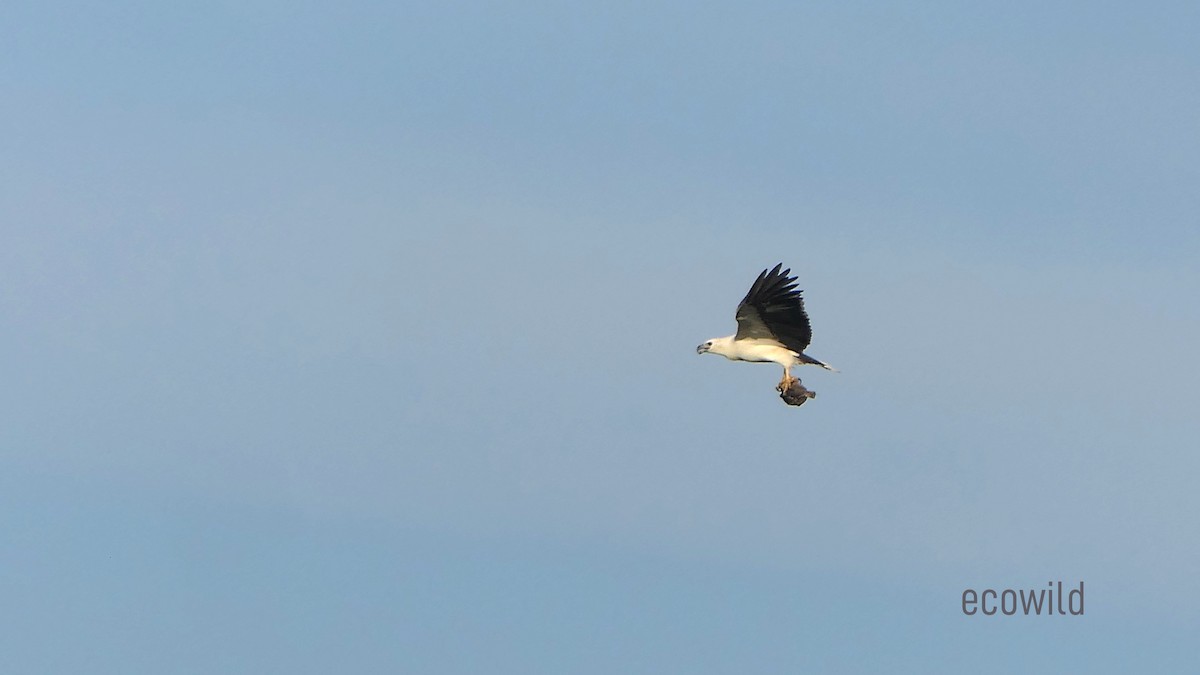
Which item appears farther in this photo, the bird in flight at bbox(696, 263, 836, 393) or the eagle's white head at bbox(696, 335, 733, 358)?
the eagle's white head at bbox(696, 335, 733, 358)

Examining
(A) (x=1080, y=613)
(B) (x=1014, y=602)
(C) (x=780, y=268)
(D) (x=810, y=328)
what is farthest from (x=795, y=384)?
(A) (x=1080, y=613)

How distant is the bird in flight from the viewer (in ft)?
75.5

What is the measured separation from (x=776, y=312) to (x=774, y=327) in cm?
60

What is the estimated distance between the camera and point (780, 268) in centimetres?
2259

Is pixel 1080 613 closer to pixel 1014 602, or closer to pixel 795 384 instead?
pixel 1014 602

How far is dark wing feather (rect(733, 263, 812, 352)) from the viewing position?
22938 millimetres

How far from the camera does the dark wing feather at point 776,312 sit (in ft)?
75.3

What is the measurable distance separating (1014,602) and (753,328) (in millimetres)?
9525

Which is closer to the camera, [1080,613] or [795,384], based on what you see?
[795,384]

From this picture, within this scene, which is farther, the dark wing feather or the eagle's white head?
the eagle's white head

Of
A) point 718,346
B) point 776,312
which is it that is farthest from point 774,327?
point 718,346

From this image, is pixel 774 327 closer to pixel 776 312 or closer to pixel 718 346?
pixel 776 312

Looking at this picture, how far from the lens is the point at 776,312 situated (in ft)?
76.9

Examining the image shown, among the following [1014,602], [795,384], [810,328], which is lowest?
[1014,602]
